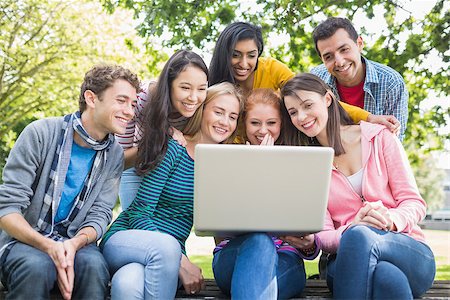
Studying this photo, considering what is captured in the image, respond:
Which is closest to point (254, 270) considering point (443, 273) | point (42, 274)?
point (42, 274)

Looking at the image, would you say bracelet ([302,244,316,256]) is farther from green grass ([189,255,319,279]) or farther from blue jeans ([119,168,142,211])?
green grass ([189,255,319,279])

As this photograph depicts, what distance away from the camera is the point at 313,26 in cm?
693

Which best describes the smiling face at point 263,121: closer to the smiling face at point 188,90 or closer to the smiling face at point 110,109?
the smiling face at point 188,90

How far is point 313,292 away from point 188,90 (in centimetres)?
108

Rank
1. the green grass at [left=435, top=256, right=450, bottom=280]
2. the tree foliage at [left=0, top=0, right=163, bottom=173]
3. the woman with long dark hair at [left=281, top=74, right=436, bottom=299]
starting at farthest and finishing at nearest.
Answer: the tree foliage at [left=0, top=0, right=163, bottom=173]
the green grass at [left=435, top=256, right=450, bottom=280]
the woman with long dark hair at [left=281, top=74, right=436, bottom=299]

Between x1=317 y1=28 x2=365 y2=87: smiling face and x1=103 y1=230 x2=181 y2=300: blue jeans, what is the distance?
1539mm

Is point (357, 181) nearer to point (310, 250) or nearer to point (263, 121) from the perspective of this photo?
point (310, 250)

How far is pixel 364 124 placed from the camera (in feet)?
9.34

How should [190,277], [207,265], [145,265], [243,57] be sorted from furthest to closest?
[207,265], [243,57], [190,277], [145,265]

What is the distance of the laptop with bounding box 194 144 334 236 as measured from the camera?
2.25 metres

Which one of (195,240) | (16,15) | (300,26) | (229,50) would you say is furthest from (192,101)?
(195,240)

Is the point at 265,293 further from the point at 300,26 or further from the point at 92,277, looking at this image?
the point at 300,26

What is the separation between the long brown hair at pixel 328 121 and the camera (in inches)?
111

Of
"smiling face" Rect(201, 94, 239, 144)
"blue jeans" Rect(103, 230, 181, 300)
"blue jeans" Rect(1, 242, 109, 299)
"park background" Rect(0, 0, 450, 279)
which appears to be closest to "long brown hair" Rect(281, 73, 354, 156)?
"smiling face" Rect(201, 94, 239, 144)
